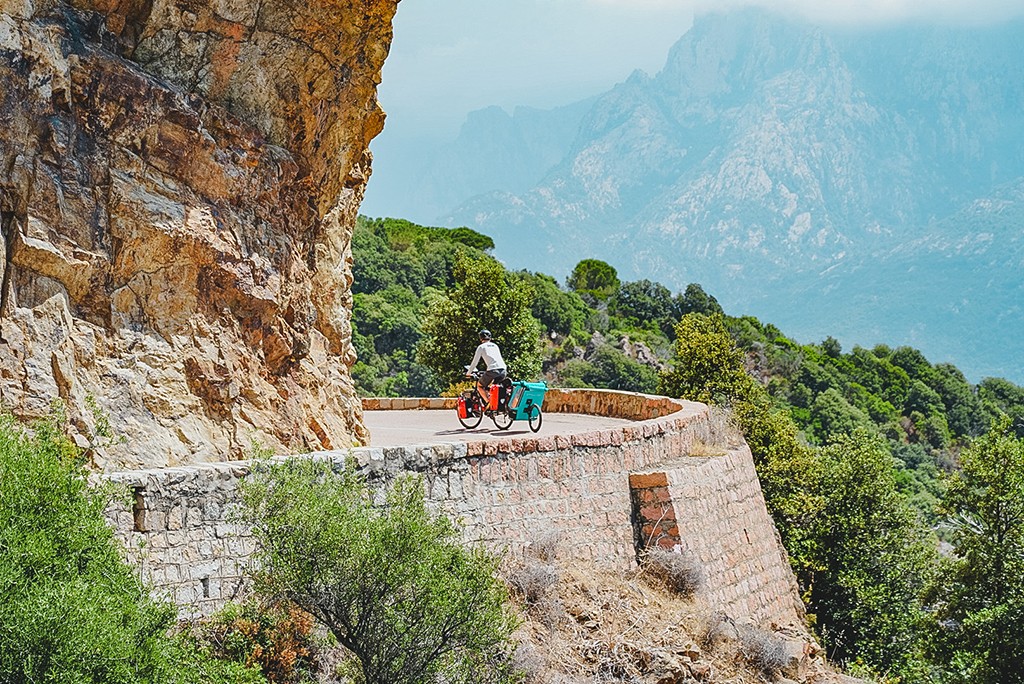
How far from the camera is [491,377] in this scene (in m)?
19.4

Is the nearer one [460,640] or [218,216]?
[460,640]

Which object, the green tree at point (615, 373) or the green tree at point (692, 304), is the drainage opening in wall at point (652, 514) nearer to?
the green tree at point (615, 373)

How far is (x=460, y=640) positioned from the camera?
1095 centimetres

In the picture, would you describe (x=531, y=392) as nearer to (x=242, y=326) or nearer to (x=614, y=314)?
(x=242, y=326)

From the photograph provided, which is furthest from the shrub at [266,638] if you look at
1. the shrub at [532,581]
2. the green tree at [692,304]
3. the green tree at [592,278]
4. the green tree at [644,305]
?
the green tree at [592,278]

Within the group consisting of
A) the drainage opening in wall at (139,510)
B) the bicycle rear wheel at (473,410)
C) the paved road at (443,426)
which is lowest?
the drainage opening in wall at (139,510)

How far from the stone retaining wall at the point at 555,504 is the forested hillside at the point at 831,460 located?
302cm

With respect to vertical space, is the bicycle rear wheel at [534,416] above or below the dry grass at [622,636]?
above

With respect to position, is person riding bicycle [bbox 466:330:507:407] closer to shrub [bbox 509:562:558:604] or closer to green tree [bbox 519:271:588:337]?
shrub [bbox 509:562:558:604]

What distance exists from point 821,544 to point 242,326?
16499 mm

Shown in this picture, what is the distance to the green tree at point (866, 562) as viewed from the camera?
81.3 feet

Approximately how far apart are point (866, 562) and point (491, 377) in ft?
37.5

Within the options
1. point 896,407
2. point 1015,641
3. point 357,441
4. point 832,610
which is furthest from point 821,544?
point 896,407

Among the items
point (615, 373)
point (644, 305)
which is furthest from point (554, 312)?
point (644, 305)
